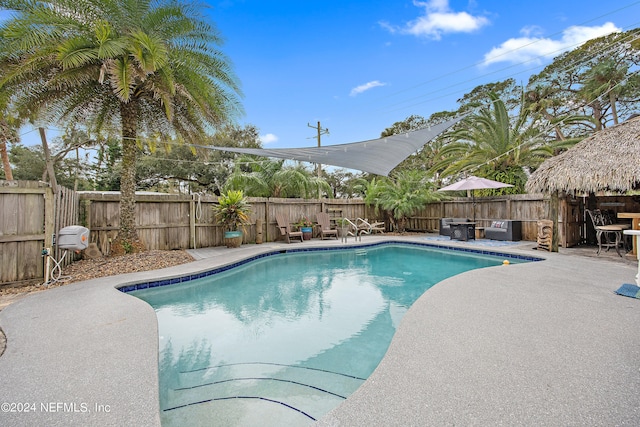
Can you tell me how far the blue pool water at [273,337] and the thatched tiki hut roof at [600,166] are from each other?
317cm

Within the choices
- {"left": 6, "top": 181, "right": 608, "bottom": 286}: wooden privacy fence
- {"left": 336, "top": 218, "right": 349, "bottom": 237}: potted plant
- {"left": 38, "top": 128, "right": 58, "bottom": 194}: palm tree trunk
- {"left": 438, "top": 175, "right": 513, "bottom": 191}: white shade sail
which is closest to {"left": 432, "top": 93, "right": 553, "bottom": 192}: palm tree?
{"left": 438, "top": 175, "right": 513, "bottom": 191}: white shade sail

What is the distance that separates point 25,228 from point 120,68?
2.93 m

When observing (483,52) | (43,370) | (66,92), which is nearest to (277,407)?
(43,370)

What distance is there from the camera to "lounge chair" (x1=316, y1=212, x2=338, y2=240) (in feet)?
34.5

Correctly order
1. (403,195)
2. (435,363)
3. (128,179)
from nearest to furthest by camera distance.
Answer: (435,363), (128,179), (403,195)

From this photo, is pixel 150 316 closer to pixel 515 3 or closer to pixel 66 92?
pixel 66 92

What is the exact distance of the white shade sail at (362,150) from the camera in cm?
617

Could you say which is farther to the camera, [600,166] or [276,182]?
[276,182]

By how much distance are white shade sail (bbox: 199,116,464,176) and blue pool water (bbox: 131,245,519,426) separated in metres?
2.46

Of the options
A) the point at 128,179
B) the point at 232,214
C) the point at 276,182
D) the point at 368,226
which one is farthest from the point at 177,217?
the point at 368,226

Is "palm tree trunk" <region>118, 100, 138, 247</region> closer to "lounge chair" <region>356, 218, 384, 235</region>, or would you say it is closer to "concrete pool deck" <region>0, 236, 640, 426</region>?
"concrete pool deck" <region>0, 236, 640, 426</region>

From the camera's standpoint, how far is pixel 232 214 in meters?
8.77

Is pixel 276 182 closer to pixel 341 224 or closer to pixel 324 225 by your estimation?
pixel 324 225

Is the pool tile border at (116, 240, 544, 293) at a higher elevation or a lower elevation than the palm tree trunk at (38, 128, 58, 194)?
lower
